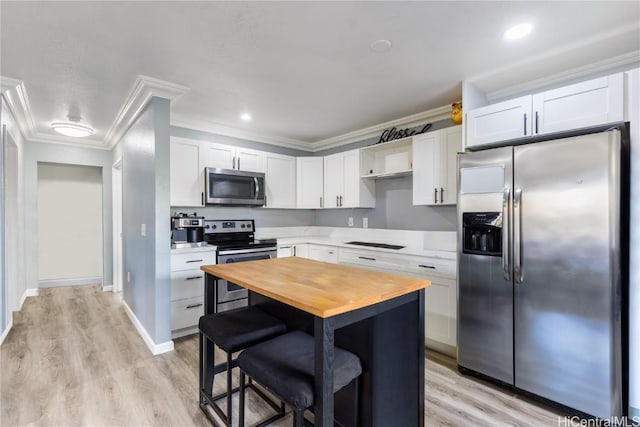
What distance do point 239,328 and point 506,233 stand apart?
6.20 ft

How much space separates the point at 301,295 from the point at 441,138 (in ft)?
8.02

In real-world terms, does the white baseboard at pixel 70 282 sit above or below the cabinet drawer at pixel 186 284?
below

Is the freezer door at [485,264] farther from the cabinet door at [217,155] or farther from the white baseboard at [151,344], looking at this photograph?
the cabinet door at [217,155]

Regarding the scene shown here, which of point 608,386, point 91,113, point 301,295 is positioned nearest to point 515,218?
point 608,386

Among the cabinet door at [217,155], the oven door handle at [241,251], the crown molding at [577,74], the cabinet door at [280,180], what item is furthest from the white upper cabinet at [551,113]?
the cabinet door at [217,155]

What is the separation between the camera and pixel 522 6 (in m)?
1.67

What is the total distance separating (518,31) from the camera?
190cm

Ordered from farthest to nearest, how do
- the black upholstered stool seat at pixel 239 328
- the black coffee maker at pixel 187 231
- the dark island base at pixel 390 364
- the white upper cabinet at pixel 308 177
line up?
the white upper cabinet at pixel 308 177 → the black coffee maker at pixel 187 231 → the black upholstered stool seat at pixel 239 328 → the dark island base at pixel 390 364

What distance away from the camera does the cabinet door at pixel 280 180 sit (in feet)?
14.1

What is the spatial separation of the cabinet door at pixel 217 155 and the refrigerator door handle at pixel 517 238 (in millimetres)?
3119

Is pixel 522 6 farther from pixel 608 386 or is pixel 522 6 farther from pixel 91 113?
pixel 91 113

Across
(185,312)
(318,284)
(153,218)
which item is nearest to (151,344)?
(185,312)

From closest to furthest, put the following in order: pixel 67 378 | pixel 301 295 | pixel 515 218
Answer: pixel 301 295
pixel 515 218
pixel 67 378

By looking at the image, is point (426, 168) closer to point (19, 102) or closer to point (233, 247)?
point (233, 247)
